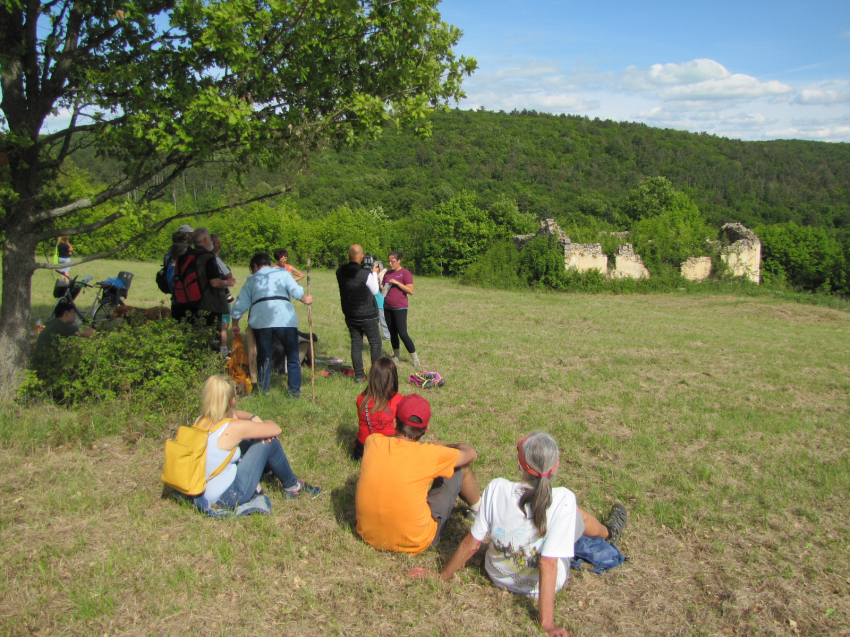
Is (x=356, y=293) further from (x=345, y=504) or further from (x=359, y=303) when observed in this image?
(x=345, y=504)

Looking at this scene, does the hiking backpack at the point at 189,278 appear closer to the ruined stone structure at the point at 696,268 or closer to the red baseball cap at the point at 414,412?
the red baseball cap at the point at 414,412

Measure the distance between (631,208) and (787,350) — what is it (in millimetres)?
56126

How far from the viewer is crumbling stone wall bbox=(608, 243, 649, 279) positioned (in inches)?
Result: 820

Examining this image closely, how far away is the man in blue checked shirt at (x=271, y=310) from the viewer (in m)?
5.77

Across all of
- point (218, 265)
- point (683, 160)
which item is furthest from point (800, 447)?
point (683, 160)

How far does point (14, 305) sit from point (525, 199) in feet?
212

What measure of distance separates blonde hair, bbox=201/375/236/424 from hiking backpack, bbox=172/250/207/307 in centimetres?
286

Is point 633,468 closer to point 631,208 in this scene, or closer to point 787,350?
point 787,350

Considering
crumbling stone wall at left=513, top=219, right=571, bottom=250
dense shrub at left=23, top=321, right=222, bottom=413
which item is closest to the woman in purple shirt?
dense shrub at left=23, top=321, right=222, bottom=413

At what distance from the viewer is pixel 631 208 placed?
6247 cm

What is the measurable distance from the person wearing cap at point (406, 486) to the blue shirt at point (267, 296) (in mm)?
2679

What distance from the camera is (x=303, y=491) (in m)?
4.16

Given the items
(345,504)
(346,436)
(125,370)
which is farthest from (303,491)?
(125,370)

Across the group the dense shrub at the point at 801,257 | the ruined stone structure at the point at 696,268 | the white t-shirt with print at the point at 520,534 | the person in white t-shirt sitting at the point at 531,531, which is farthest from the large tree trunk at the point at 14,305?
the dense shrub at the point at 801,257
